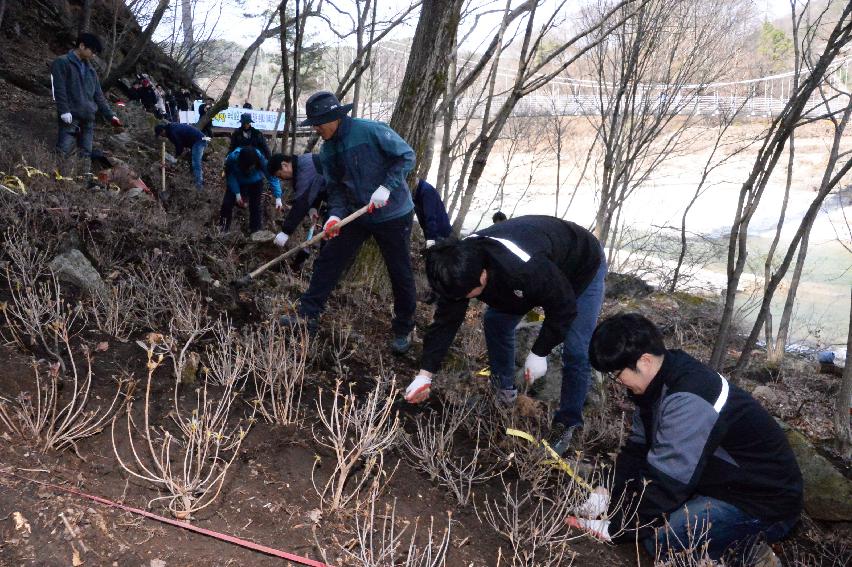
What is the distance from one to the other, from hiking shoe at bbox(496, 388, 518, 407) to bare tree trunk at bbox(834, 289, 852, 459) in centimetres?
219

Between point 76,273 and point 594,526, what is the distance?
10.1 feet

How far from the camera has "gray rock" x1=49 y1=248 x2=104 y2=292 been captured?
3529mm

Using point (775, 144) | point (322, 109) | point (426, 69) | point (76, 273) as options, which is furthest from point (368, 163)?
point (775, 144)

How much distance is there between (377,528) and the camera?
2.29 m

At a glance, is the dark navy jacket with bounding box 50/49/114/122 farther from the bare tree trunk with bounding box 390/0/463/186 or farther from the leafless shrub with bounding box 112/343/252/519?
the leafless shrub with bounding box 112/343/252/519

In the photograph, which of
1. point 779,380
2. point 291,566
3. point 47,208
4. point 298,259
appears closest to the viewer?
point 291,566

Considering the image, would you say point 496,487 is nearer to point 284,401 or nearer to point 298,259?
point 284,401

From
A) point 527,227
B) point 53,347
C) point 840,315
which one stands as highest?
point 527,227

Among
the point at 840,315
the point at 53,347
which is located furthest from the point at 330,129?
the point at 840,315

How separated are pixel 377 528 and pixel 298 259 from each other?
11.4 feet

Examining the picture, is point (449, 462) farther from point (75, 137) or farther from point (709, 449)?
point (75, 137)

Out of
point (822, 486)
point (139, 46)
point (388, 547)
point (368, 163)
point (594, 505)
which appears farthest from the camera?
point (139, 46)

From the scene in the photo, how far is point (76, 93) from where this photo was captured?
667 centimetres

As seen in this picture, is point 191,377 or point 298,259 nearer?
point 191,377
